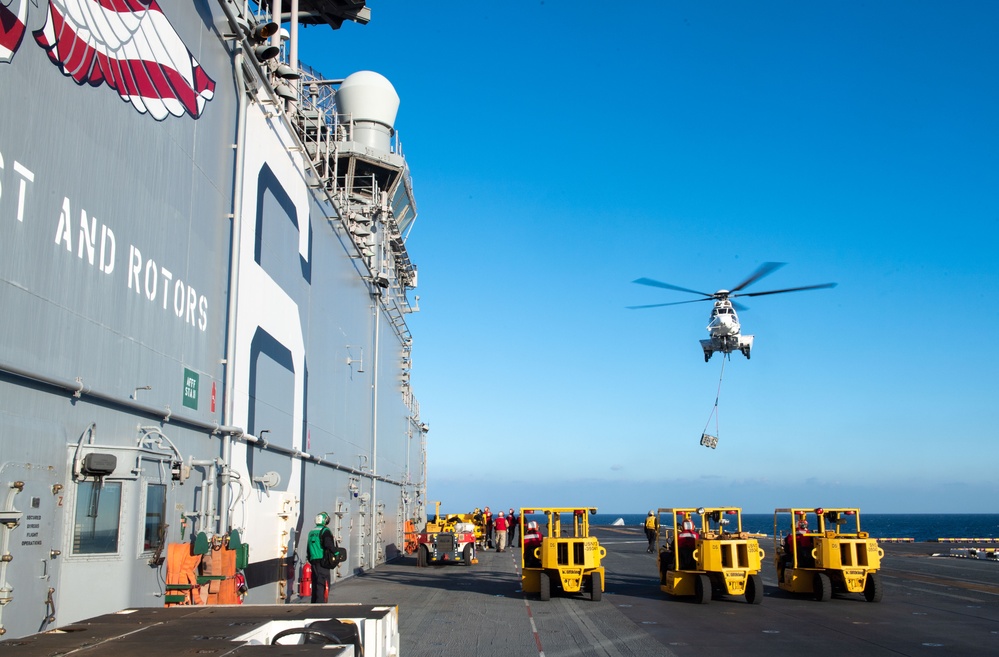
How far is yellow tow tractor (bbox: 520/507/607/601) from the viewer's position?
1889 centimetres

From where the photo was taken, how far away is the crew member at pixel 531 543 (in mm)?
19609

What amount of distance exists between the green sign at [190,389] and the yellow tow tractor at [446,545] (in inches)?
696

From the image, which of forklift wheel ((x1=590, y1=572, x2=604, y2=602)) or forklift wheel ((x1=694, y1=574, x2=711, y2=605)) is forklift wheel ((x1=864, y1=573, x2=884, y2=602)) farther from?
forklift wheel ((x1=590, y1=572, x2=604, y2=602))

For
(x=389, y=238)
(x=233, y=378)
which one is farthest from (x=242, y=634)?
(x=389, y=238)

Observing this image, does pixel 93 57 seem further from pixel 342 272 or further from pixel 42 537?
pixel 342 272

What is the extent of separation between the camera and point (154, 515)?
10.7m

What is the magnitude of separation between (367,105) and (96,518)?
23649 mm

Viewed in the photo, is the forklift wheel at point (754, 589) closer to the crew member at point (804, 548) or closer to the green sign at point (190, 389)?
the crew member at point (804, 548)

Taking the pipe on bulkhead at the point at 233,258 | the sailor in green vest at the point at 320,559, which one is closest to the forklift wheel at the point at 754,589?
the sailor in green vest at the point at 320,559

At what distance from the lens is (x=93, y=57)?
31.1ft

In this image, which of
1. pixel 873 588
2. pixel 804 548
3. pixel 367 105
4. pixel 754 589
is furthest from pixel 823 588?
pixel 367 105

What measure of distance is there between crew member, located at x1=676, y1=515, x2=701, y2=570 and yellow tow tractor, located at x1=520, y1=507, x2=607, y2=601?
1.91 metres

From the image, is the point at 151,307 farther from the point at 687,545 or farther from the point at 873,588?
the point at 873,588

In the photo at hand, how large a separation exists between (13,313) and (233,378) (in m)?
5.97
